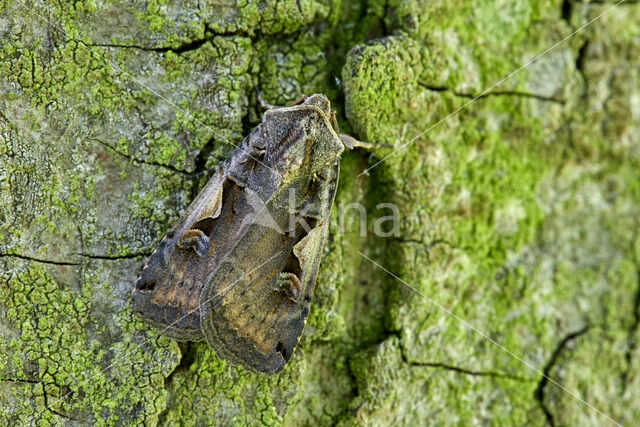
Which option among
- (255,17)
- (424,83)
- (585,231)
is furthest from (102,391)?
(585,231)

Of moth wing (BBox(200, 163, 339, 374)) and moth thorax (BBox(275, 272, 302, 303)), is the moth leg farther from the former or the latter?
moth thorax (BBox(275, 272, 302, 303))

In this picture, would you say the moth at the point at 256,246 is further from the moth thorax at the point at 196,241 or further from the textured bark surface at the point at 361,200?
the textured bark surface at the point at 361,200

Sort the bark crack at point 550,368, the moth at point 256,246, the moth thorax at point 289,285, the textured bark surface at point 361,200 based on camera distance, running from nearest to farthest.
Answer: the textured bark surface at point 361,200 → the moth at point 256,246 → the moth thorax at point 289,285 → the bark crack at point 550,368

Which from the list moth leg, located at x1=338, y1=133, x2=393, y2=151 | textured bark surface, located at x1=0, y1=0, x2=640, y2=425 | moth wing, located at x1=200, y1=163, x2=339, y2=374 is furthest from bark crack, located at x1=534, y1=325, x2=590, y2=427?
moth leg, located at x1=338, y1=133, x2=393, y2=151

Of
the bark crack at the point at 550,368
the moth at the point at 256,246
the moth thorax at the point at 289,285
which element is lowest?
the bark crack at the point at 550,368

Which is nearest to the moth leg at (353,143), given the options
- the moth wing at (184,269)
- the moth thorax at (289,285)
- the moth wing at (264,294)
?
the moth wing at (264,294)

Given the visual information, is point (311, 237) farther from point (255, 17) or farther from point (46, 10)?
point (46, 10)

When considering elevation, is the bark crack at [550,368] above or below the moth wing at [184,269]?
below

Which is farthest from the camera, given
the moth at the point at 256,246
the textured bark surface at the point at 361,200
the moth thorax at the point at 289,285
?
the moth thorax at the point at 289,285

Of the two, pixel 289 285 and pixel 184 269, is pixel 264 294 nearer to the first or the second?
pixel 289 285
